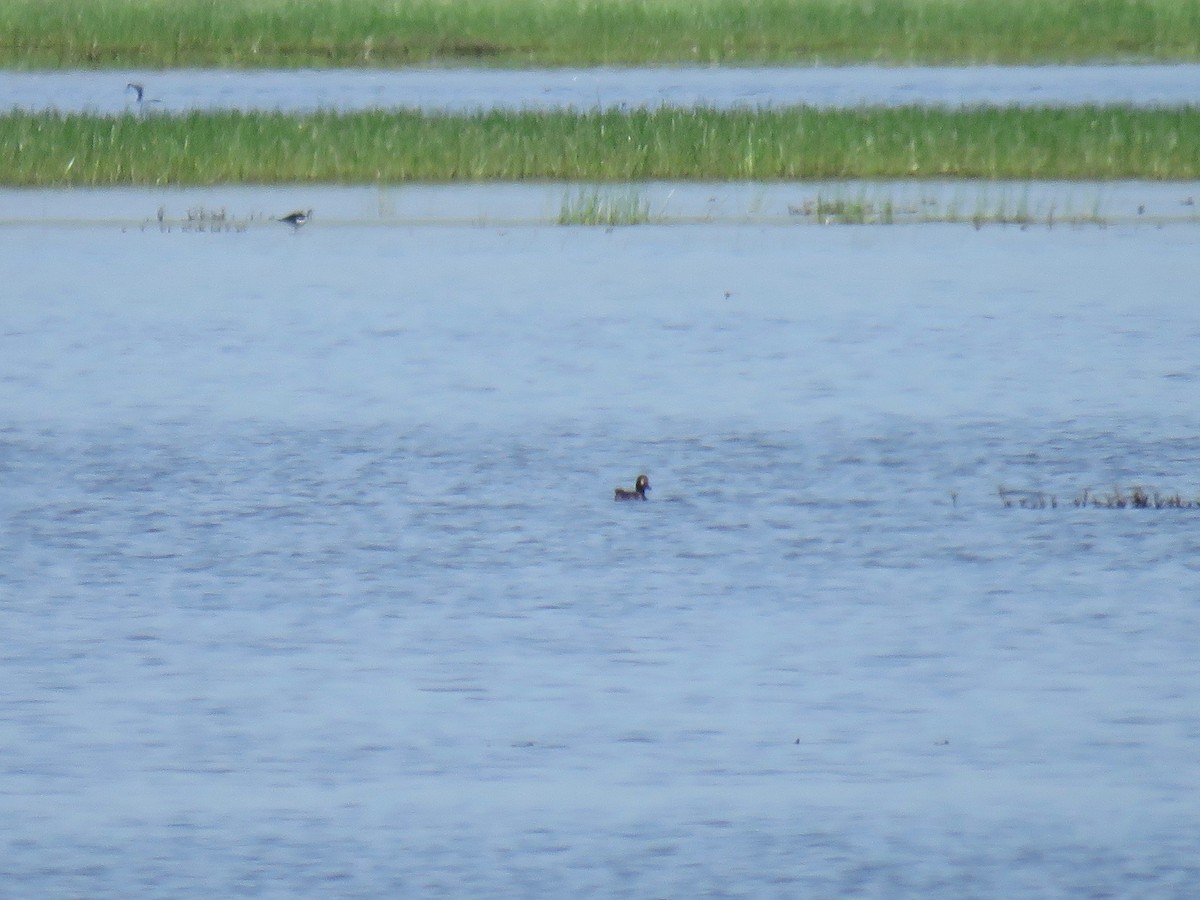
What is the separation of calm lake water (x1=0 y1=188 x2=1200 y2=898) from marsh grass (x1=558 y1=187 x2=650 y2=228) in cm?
501

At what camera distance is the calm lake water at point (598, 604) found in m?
5.63

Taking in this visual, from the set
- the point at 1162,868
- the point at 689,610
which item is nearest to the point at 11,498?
the point at 689,610

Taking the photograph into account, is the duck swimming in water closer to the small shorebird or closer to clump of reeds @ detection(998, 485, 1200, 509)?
clump of reeds @ detection(998, 485, 1200, 509)

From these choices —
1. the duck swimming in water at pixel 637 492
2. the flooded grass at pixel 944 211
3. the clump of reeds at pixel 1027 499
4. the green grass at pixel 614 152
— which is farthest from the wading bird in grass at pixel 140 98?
the clump of reeds at pixel 1027 499

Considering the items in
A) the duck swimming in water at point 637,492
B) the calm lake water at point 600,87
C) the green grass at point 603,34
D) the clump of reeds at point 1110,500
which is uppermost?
the clump of reeds at point 1110,500

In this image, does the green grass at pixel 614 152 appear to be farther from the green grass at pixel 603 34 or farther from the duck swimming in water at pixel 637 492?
the green grass at pixel 603 34

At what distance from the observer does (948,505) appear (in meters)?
9.45

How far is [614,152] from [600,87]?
36.2 ft

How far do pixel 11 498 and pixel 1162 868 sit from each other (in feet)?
18.5

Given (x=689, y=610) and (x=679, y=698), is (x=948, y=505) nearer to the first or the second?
(x=689, y=610)

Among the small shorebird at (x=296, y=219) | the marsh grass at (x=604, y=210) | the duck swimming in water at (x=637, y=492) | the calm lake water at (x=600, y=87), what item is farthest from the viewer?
the calm lake water at (x=600, y=87)

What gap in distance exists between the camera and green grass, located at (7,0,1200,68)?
134 feet

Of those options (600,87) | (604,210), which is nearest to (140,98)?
(600,87)

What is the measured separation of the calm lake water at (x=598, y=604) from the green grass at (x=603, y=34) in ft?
84.5
